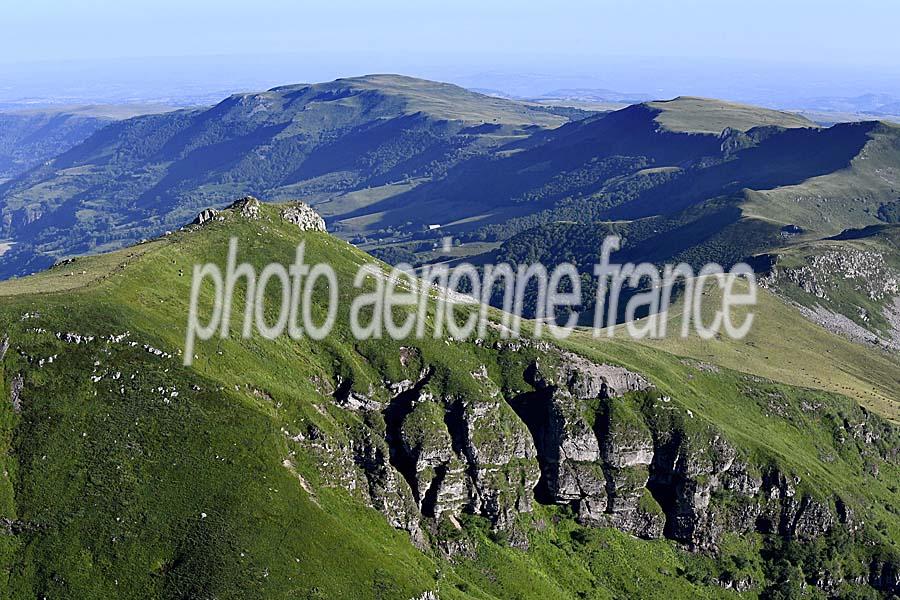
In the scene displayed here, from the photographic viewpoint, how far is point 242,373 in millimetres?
120875

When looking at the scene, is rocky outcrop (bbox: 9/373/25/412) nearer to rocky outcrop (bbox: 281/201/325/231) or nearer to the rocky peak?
the rocky peak

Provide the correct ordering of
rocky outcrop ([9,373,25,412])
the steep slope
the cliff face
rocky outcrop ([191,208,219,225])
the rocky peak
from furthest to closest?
the rocky peak
rocky outcrop ([191,208,219,225])
the cliff face
rocky outcrop ([9,373,25,412])
the steep slope

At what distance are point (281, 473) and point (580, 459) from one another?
2347 inches

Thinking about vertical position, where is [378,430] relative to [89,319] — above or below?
below

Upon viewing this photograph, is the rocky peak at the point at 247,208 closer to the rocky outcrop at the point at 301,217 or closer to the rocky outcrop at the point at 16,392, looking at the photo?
the rocky outcrop at the point at 301,217

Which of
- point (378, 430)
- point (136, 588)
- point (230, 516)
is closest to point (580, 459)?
point (378, 430)

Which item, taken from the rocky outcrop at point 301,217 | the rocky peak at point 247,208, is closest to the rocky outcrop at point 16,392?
the rocky peak at point 247,208

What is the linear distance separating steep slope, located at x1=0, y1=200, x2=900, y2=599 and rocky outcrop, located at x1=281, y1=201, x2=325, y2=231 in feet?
10.0

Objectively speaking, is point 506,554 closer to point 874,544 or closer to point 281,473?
point 281,473

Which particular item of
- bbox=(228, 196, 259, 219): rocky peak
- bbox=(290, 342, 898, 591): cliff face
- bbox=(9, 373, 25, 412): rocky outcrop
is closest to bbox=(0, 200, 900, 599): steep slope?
bbox=(9, 373, 25, 412): rocky outcrop

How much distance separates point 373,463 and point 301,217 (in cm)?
7551

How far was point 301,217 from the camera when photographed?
181 metres

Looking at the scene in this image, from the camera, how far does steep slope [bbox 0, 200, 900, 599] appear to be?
97438 mm

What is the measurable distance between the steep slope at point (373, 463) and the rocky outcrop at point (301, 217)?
3.05 metres
